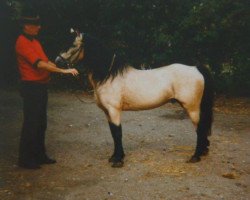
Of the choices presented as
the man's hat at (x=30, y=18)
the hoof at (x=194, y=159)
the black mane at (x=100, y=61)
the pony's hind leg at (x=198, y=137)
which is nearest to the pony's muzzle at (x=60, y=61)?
the black mane at (x=100, y=61)

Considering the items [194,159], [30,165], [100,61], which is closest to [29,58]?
[100,61]

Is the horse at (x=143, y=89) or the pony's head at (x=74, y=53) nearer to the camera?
the pony's head at (x=74, y=53)

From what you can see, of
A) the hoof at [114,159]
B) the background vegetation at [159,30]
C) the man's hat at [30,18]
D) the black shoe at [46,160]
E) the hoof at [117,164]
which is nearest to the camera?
the man's hat at [30,18]

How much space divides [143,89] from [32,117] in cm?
181

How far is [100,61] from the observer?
251 inches

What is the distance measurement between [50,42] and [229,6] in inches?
247

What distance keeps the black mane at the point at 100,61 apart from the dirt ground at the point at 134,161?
1.47 meters

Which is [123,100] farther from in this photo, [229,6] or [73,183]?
[229,6]

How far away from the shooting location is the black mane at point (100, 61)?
20.7ft

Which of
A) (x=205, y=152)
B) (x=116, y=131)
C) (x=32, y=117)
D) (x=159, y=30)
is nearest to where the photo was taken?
(x=32, y=117)

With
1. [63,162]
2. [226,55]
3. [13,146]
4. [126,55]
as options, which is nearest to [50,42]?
[126,55]

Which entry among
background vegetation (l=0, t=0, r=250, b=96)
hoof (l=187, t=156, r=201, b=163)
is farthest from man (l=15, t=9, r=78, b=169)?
background vegetation (l=0, t=0, r=250, b=96)

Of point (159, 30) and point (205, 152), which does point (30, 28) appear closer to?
point (205, 152)

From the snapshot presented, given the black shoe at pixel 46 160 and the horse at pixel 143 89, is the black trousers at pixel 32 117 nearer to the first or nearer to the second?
the black shoe at pixel 46 160
